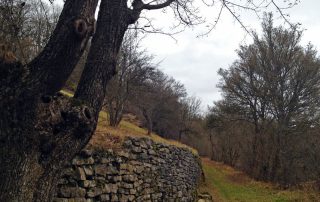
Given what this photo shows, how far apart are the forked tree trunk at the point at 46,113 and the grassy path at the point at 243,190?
1321 cm

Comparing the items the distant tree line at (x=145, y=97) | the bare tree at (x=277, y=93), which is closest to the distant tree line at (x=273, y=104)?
the bare tree at (x=277, y=93)

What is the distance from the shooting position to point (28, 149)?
4.14m

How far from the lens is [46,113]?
14.3 ft

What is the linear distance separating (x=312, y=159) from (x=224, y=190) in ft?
16.5

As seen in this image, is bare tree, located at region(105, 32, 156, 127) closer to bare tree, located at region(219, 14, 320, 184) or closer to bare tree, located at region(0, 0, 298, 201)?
bare tree, located at region(219, 14, 320, 184)

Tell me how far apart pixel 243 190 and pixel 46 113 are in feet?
63.5

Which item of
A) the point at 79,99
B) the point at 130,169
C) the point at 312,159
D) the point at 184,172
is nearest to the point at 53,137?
the point at 79,99

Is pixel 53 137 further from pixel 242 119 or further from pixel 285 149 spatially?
pixel 242 119

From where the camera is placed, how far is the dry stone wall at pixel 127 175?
6.66m

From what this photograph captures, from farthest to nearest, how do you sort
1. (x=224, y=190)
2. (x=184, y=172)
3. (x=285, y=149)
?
(x=285, y=149)
(x=224, y=190)
(x=184, y=172)

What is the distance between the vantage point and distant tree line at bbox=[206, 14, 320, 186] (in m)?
23.8

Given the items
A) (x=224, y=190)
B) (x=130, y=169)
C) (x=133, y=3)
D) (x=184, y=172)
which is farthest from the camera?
(x=224, y=190)

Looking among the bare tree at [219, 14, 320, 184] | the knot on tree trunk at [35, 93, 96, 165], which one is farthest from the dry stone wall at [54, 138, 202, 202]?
the bare tree at [219, 14, 320, 184]

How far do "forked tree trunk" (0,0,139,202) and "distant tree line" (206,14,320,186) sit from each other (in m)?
18.0
